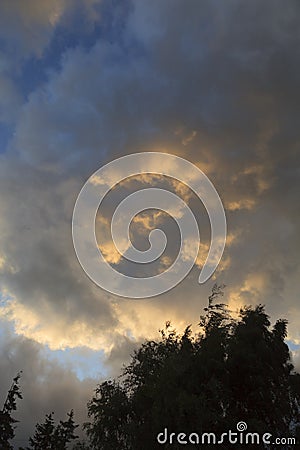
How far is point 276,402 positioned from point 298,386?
287 cm

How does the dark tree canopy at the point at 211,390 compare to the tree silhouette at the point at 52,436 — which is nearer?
the dark tree canopy at the point at 211,390

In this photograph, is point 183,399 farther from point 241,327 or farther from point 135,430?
point 241,327

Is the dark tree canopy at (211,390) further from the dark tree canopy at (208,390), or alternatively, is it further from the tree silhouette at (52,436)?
the tree silhouette at (52,436)

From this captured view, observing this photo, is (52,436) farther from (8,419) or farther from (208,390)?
(208,390)

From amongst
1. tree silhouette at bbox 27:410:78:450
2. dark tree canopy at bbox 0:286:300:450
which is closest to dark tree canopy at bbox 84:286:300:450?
dark tree canopy at bbox 0:286:300:450

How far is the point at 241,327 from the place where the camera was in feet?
100.0

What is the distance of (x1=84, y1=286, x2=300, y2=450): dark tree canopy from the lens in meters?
26.0

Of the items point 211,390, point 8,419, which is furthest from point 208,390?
point 8,419

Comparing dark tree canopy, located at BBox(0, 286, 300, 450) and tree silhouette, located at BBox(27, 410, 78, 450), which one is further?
tree silhouette, located at BBox(27, 410, 78, 450)

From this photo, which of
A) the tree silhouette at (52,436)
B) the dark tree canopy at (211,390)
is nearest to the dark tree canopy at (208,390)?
the dark tree canopy at (211,390)

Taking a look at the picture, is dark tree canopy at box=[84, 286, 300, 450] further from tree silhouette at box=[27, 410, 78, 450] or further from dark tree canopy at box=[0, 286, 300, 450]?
tree silhouette at box=[27, 410, 78, 450]

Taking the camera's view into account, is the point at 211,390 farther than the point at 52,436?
No

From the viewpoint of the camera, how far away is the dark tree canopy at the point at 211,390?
85.2ft

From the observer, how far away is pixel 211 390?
2700 cm
